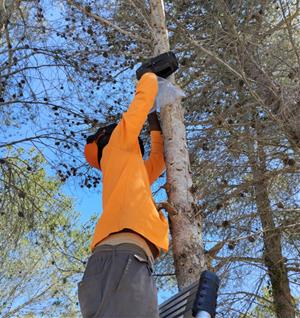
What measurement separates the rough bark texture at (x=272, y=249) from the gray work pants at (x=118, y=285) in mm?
2201

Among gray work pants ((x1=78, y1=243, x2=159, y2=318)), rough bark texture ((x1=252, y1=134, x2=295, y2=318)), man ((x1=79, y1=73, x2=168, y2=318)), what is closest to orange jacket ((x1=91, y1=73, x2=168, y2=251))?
man ((x1=79, y1=73, x2=168, y2=318))

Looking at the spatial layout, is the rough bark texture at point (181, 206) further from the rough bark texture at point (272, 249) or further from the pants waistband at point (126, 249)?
the rough bark texture at point (272, 249)

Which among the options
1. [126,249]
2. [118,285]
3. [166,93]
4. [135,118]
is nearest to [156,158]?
[166,93]

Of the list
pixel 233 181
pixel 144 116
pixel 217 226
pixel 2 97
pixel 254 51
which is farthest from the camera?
pixel 2 97

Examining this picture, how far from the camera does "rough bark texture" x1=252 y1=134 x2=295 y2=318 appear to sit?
473cm

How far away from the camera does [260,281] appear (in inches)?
204

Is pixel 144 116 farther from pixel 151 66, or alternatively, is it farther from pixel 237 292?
pixel 237 292

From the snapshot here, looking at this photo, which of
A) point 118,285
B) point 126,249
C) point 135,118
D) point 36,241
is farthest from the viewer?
point 36,241

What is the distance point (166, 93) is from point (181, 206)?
77 cm

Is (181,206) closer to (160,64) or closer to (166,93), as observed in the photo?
(166,93)

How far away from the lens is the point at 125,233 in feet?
8.30

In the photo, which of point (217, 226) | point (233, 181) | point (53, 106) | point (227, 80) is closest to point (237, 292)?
point (217, 226)

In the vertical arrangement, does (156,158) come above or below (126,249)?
above

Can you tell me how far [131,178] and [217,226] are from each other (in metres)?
2.19
